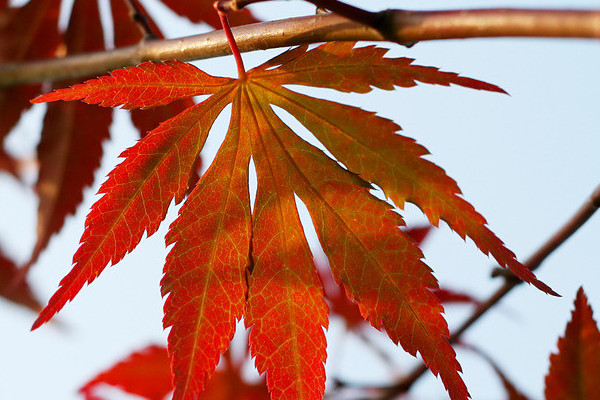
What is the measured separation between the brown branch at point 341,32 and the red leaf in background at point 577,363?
38 centimetres

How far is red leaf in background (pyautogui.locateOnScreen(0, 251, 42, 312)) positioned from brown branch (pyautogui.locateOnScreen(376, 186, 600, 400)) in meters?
0.77

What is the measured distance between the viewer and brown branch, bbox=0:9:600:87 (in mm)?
301

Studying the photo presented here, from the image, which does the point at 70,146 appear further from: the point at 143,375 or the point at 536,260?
the point at 536,260

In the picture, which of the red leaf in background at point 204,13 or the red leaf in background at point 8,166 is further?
the red leaf in background at point 8,166

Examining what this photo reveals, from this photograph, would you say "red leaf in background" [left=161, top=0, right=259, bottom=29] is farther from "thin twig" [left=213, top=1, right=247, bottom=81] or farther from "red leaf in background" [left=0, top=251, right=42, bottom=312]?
"red leaf in background" [left=0, top=251, right=42, bottom=312]

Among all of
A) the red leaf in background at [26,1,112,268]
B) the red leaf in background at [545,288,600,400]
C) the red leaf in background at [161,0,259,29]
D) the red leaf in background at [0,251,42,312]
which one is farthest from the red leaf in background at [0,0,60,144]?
the red leaf in background at [545,288,600,400]

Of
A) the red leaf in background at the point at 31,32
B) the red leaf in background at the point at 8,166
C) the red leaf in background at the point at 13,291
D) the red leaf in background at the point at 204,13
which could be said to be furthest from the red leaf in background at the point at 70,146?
the red leaf in background at the point at 8,166

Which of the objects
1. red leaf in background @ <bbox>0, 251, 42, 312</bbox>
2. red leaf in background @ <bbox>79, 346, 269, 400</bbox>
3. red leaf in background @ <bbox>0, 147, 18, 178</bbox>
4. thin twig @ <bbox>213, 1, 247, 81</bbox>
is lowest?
red leaf in background @ <bbox>79, 346, 269, 400</bbox>

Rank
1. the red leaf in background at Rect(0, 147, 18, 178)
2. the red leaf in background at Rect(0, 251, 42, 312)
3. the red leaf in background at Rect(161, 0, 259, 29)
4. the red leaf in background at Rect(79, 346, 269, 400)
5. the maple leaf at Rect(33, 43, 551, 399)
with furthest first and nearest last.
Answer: the red leaf in background at Rect(0, 147, 18, 178) → the red leaf in background at Rect(0, 251, 42, 312) → the red leaf in background at Rect(79, 346, 269, 400) → the red leaf in background at Rect(161, 0, 259, 29) → the maple leaf at Rect(33, 43, 551, 399)

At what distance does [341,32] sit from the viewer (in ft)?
1.50

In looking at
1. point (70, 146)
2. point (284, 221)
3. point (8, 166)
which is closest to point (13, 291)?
point (8, 166)

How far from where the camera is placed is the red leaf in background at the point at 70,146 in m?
0.84

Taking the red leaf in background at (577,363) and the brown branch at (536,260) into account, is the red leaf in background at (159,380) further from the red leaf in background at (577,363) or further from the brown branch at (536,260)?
the red leaf in background at (577,363)

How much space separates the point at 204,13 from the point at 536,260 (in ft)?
1.62
